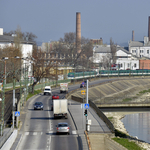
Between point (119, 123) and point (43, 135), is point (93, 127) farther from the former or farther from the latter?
point (119, 123)

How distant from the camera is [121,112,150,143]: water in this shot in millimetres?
44759

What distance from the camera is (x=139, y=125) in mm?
52281

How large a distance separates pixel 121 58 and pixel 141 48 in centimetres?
2403

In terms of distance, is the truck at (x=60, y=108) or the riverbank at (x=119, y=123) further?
the truck at (x=60, y=108)

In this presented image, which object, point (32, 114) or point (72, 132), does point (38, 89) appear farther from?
point (72, 132)

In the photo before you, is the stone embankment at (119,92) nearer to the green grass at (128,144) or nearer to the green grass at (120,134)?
the green grass at (120,134)

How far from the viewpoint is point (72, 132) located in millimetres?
34219

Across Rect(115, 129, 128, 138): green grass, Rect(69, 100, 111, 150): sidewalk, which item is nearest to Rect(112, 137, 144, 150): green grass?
Rect(69, 100, 111, 150): sidewalk

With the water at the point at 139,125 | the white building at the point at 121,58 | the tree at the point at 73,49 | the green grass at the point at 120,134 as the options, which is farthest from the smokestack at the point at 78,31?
the green grass at the point at 120,134

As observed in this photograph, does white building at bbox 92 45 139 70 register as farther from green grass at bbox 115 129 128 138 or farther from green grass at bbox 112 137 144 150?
green grass at bbox 112 137 144 150

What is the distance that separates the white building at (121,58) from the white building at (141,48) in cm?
1371

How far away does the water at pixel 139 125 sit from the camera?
44759 millimetres

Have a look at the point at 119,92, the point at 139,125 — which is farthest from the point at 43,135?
the point at 119,92

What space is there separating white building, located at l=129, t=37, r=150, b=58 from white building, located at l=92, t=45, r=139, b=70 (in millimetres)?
13709
